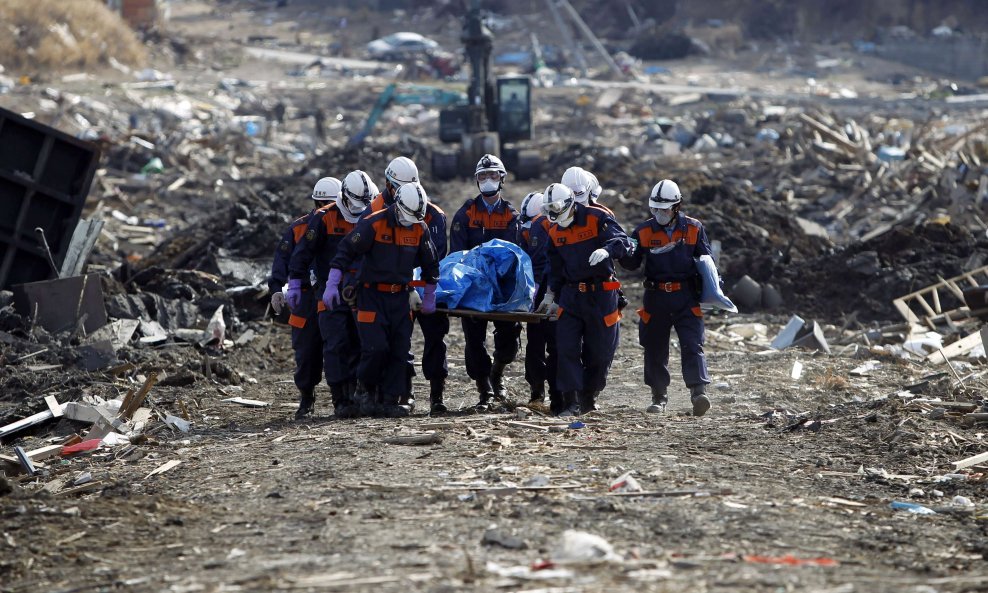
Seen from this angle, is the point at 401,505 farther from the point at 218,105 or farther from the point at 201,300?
the point at 218,105

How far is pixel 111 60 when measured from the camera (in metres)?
49.4

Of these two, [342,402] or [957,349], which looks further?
[957,349]

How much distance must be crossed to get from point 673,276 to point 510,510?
4298mm

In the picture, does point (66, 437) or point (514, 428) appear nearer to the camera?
point (514, 428)

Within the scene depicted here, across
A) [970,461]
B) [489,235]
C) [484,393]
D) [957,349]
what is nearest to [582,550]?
[970,461]

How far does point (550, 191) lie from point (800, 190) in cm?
1693

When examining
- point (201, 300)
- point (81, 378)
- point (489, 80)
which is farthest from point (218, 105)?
point (81, 378)

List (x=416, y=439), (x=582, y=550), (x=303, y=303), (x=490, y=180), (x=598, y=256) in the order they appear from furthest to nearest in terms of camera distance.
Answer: (x=490, y=180), (x=303, y=303), (x=598, y=256), (x=416, y=439), (x=582, y=550)

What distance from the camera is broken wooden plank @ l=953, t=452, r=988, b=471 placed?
8633 mm

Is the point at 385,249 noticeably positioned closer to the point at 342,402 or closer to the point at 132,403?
the point at 342,402

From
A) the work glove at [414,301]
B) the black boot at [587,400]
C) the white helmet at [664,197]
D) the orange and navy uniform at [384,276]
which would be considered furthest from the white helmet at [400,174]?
the black boot at [587,400]

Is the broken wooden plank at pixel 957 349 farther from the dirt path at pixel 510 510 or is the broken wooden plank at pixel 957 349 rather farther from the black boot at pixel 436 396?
the black boot at pixel 436 396

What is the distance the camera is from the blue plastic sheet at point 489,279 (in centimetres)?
1096

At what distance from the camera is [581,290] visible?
1074 centimetres
